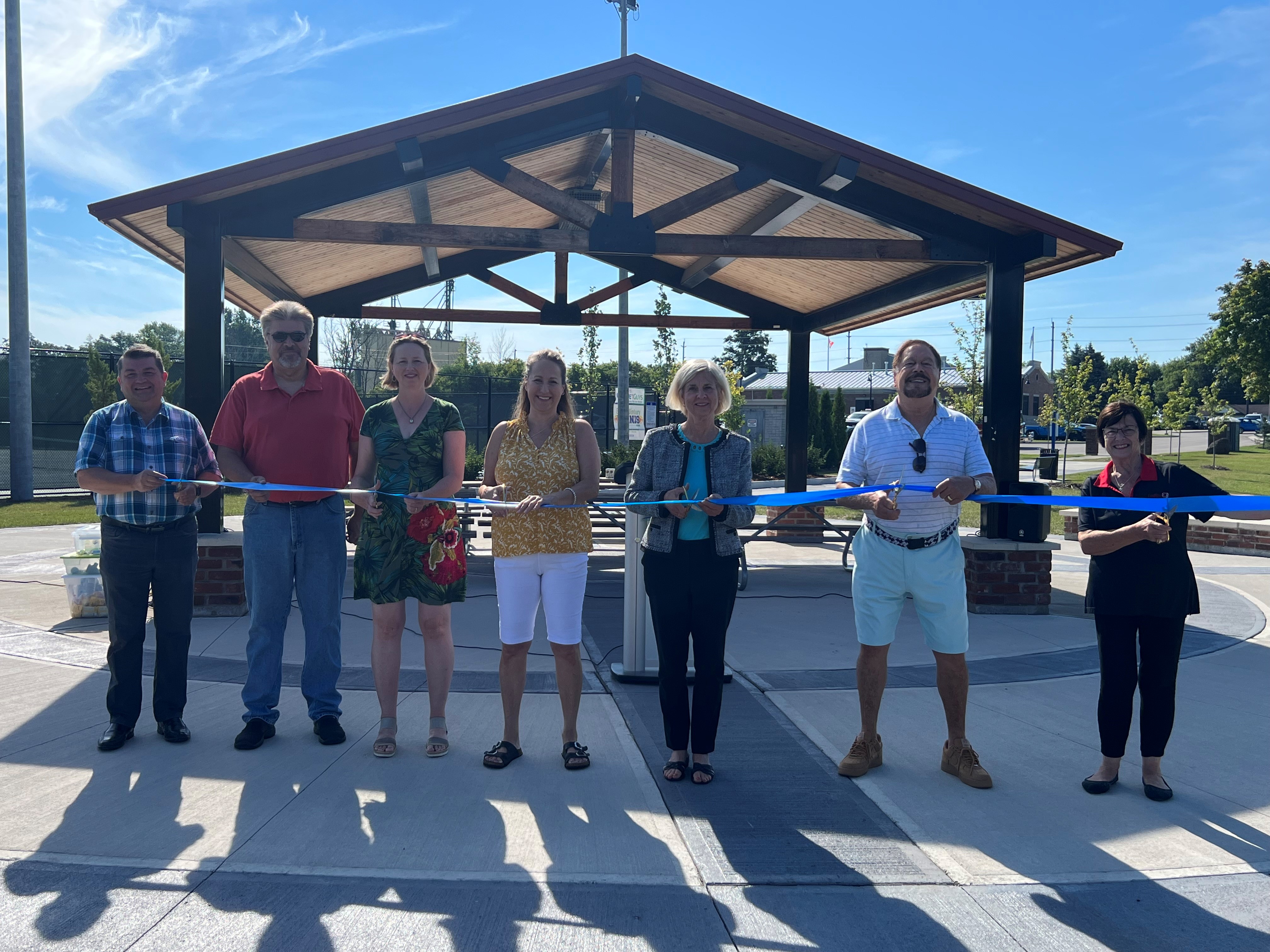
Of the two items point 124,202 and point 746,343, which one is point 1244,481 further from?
point 746,343

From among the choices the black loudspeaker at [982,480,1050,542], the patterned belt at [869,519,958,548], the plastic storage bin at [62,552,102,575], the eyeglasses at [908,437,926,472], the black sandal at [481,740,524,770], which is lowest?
the black sandal at [481,740,524,770]

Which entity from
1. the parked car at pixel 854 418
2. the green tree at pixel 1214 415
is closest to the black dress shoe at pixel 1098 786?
the parked car at pixel 854 418

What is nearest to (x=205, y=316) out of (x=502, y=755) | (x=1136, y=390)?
(x=502, y=755)

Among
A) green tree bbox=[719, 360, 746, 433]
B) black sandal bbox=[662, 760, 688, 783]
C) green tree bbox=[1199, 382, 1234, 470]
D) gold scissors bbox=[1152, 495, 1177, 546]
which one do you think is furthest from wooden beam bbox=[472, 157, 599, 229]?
green tree bbox=[1199, 382, 1234, 470]

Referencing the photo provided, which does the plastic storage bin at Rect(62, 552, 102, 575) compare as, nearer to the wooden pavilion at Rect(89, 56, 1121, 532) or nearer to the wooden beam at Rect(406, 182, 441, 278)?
the wooden pavilion at Rect(89, 56, 1121, 532)

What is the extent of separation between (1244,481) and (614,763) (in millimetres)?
27354

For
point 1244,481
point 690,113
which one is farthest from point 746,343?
point 690,113

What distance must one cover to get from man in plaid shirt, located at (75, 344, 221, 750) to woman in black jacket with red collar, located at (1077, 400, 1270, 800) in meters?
4.06

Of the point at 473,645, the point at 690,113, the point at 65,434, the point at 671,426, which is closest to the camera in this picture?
the point at 671,426

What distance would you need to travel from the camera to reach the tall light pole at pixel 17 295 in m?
17.0

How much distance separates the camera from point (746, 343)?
297 feet

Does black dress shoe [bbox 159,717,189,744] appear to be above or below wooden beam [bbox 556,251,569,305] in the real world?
below

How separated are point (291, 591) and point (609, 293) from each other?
27.4 ft

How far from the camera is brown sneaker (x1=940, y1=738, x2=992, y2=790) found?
387 centimetres
